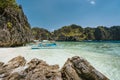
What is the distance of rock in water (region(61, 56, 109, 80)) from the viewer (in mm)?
9601

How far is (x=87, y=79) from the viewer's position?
9.74 m

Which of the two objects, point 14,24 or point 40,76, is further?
point 14,24

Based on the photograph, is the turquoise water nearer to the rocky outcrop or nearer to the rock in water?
the rock in water

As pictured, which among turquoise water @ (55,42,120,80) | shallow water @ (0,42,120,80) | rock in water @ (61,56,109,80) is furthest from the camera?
shallow water @ (0,42,120,80)

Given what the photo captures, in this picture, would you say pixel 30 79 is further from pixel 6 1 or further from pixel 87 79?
pixel 6 1

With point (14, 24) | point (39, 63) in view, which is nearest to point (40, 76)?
point (39, 63)

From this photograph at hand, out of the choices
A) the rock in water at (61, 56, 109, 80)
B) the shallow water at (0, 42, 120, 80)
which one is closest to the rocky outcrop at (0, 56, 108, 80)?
the rock in water at (61, 56, 109, 80)

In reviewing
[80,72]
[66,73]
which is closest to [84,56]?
[80,72]

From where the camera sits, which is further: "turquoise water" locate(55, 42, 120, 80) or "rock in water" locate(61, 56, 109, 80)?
"turquoise water" locate(55, 42, 120, 80)

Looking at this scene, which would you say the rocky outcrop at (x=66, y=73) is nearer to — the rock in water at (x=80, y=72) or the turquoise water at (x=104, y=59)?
the rock in water at (x=80, y=72)

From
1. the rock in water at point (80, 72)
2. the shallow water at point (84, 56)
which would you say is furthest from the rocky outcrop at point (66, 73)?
the shallow water at point (84, 56)

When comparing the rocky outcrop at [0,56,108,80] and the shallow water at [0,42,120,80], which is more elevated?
the rocky outcrop at [0,56,108,80]

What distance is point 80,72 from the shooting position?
9797 millimetres

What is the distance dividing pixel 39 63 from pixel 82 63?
346 cm
